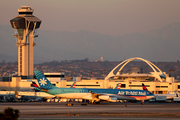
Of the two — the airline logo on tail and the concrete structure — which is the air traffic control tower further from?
the airline logo on tail

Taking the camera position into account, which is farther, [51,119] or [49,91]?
[49,91]

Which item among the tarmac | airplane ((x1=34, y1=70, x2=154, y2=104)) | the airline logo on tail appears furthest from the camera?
the airline logo on tail

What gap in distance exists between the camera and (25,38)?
171375mm

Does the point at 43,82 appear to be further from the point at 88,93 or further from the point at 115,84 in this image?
the point at 115,84

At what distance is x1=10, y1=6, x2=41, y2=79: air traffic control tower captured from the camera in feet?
562

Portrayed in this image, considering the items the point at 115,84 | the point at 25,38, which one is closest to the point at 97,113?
the point at 115,84

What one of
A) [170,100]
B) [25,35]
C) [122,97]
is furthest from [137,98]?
[25,35]

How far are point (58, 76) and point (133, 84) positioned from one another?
3930 cm

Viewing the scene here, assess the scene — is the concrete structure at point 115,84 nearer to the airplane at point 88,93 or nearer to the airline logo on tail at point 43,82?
the airplane at point 88,93

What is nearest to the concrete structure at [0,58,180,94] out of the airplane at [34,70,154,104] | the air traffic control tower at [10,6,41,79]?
the air traffic control tower at [10,6,41,79]

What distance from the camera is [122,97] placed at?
Answer: 83.2 metres

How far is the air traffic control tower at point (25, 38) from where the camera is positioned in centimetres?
17138

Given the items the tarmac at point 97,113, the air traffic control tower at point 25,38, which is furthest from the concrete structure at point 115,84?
the tarmac at point 97,113

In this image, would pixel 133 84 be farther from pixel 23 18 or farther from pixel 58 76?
pixel 23 18
